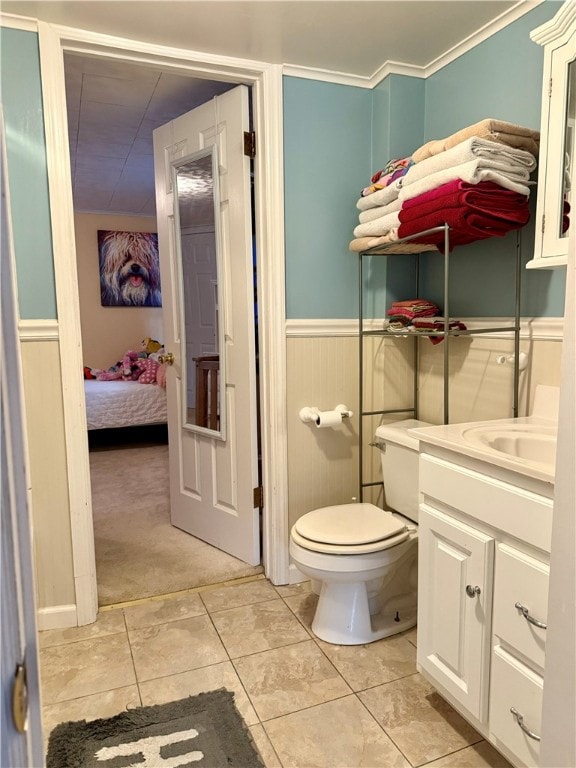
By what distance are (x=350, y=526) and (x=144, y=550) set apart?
1296 mm

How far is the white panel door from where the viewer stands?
232 cm

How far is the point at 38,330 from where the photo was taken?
195cm

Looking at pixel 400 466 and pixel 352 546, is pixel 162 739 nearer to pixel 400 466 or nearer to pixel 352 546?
pixel 352 546

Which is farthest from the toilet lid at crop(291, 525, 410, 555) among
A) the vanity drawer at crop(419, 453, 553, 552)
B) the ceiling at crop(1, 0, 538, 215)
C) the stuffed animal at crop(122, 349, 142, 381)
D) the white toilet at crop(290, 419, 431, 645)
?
the stuffed animal at crop(122, 349, 142, 381)

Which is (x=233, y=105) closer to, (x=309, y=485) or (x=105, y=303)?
(x=309, y=485)

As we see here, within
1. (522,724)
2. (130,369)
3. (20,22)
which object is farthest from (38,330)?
(130,369)

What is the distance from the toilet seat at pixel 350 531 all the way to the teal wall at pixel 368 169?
2.88 feet

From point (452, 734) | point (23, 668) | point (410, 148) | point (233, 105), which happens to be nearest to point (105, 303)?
point (233, 105)

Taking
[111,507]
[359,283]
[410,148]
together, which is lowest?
[111,507]

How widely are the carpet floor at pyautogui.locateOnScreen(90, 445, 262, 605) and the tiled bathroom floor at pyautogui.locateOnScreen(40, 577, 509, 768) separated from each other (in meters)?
0.15

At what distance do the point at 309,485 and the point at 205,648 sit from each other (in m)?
0.81

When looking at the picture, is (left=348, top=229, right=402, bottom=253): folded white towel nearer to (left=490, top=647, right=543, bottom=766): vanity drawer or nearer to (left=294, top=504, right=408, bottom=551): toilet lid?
(left=294, top=504, right=408, bottom=551): toilet lid

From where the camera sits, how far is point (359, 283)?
92.9 inches

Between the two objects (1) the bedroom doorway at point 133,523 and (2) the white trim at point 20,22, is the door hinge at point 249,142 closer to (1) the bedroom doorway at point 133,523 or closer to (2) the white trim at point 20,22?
(1) the bedroom doorway at point 133,523
